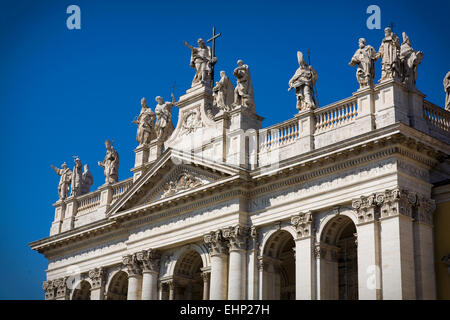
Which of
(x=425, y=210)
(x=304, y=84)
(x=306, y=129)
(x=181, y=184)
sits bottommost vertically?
(x=425, y=210)

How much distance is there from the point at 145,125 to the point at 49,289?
9.20 metres

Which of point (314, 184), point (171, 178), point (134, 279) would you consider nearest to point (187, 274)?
point (134, 279)

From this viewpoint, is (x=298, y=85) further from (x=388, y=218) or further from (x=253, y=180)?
(x=388, y=218)

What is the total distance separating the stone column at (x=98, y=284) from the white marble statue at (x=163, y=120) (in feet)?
21.3

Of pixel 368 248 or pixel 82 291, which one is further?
pixel 82 291

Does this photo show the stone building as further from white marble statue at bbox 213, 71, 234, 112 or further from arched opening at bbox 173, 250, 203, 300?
white marble statue at bbox 213, 71, 234, 112

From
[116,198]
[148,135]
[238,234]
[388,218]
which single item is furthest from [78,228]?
[388,218]

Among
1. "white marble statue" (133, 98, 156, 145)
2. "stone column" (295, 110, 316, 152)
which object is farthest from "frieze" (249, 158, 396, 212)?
"white marble statue" (133, 98, 156, 145)

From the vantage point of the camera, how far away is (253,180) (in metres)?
32.2

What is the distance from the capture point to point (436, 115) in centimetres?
3092

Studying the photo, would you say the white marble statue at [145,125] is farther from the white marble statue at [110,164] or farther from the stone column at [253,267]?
the stone column at [253,267]

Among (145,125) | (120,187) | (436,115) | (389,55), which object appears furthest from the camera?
(120,187)

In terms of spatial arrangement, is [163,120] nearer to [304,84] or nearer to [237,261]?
[304,84]
